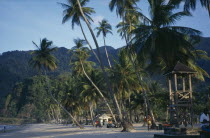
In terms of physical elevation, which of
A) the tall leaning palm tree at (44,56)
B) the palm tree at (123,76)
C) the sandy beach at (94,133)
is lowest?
the sandy beach at (94,133)

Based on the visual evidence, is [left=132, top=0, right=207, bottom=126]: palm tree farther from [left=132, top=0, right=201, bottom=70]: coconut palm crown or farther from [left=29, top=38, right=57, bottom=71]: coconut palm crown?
[left=29, top=38, right=57, bottom=71]: coconut palm crown

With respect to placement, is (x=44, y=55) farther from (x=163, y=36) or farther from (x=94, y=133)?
(x=163, y=36)

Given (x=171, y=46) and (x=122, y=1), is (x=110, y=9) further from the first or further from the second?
(x=171, y=46)

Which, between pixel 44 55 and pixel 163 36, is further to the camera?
pixel 44 55

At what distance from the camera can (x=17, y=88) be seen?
14025cm

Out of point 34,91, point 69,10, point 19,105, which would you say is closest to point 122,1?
point 69,10

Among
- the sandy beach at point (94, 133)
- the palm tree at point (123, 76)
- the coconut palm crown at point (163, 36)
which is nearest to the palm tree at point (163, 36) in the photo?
the coconut palm crown at point (163, 36)

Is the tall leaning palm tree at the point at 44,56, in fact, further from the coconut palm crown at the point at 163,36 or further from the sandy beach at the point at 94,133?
the coconut palm crown at the point at 163,36

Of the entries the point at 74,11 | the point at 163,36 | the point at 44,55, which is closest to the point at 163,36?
the point at 163,36

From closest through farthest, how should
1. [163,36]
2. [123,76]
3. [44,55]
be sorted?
[163,36] < [123,76] < [44,55]

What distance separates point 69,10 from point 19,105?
11928 cm

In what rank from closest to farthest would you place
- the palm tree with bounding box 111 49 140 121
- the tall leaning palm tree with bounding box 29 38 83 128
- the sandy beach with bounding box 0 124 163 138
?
the sandy beach with bounding box 0 124 163 138
the palm tree with bounding box 111 49 140 121
the tall leaning palm tree with bounding box 29 38 83 128

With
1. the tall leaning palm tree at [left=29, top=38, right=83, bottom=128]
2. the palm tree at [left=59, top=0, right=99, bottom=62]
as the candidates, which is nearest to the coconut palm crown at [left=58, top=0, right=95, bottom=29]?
the palm tree at [left=59, top=0, right=99, bottom=62]

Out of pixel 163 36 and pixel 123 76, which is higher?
pixel 163 36
